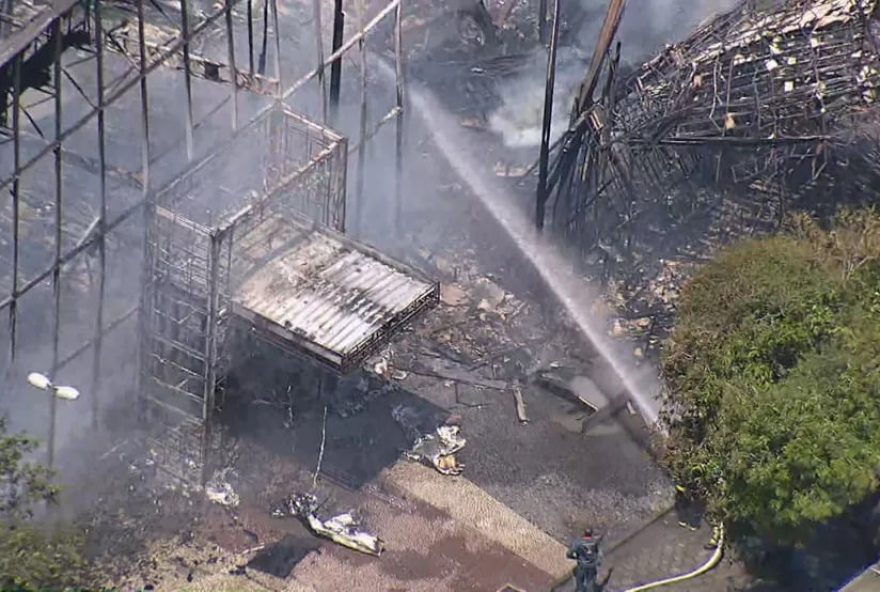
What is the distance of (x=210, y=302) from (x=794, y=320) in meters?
8.23

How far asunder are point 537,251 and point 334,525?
8.11 m

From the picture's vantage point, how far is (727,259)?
20.1m

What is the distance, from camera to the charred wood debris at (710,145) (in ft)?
77.2

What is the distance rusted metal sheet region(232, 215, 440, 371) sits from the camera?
20.1m

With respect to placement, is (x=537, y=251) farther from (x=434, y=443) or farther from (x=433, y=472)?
(x=433, y=472)

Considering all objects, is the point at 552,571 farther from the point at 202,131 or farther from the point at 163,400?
the point at 202,131

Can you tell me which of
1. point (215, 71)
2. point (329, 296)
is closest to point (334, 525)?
point (329, 296)

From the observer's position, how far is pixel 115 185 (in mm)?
22031

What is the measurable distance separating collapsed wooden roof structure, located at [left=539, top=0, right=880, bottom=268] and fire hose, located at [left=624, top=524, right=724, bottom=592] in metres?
7.06

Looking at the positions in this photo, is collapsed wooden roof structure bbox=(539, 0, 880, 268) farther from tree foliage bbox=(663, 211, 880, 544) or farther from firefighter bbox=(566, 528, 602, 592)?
firefighter bbox=(566, 528, 602, 592)

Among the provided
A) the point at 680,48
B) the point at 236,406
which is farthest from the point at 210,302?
the point at 680,48

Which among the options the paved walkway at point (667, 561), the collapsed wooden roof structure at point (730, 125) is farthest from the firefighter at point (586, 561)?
the collapsed wooden roof structure at point (730, 125)

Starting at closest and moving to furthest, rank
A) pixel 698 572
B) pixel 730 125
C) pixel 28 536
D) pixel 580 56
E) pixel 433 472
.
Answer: pixel 28 536 → pixel 698 572 → pixel 433 472 → pixel 730 125 → pixel 580 56

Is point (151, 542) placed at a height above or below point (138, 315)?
below
